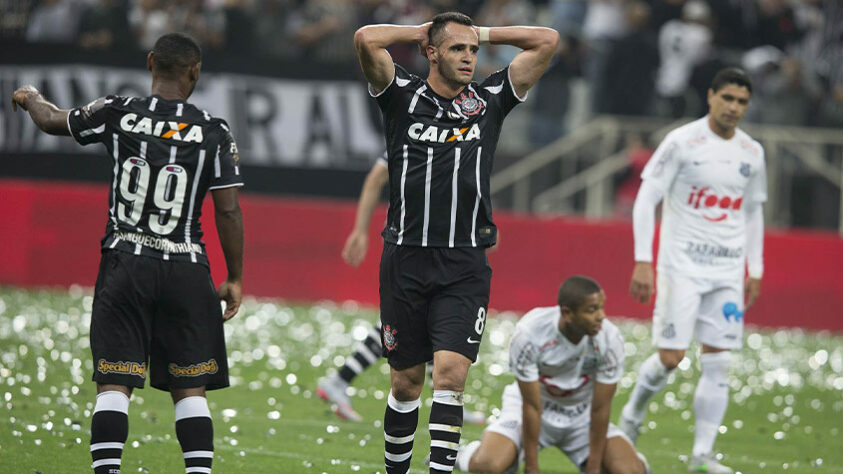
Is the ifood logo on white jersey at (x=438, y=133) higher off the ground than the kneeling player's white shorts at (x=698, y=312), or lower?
higher

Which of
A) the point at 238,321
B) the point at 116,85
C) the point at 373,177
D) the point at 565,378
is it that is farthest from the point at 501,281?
the point at 565,378

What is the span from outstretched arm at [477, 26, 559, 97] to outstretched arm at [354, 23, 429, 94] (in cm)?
38

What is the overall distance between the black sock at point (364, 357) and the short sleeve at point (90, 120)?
403cm

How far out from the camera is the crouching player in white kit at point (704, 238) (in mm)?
8644

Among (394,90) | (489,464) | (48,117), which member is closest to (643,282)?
(489,464)

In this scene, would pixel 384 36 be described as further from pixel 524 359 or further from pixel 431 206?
pixel 524 359

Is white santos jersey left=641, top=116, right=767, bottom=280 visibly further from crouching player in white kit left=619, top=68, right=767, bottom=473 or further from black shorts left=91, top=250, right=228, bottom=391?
black shorts left=91, top=250, right=228, bottom=391

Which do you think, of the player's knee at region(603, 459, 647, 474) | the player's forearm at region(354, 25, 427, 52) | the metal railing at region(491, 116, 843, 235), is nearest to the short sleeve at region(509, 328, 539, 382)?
the player's knee at region(603, 459, 647, 474)

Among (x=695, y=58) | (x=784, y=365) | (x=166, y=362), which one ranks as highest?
(x=695, y=58)

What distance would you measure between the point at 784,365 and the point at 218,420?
7.03 m

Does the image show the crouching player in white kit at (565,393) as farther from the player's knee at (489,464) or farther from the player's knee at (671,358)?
the player's knee at (671,358)

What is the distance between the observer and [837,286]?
16.2m

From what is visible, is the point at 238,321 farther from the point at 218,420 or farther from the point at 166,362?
the point at 166,362

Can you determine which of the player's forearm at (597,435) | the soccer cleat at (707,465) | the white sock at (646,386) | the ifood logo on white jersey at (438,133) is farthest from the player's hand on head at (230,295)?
the soccer cleat at (707,465)
